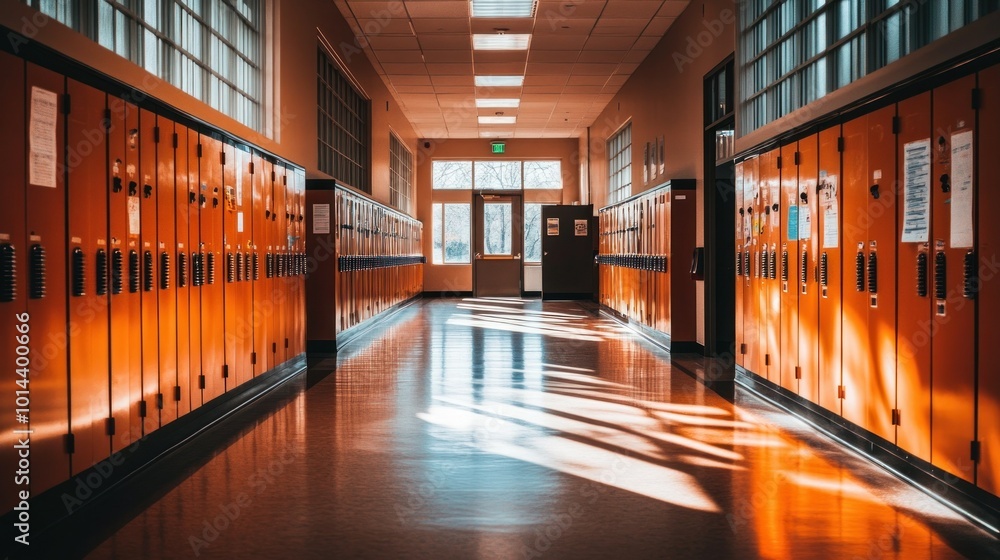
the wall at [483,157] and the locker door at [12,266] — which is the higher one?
the wall at [483,157]

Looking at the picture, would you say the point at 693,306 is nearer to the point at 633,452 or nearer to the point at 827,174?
the point at 827,174

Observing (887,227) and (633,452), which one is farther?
(633,452)

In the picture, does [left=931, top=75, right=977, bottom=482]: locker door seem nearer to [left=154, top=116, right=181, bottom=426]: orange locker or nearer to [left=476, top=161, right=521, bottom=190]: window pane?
[left=154, top=116, right=181, bottom=426]: orange locker

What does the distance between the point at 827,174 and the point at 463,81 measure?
8.83 meters

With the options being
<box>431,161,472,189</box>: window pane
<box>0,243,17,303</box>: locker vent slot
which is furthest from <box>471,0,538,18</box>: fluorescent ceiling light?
<box>431,161,472,189</box>: window pane

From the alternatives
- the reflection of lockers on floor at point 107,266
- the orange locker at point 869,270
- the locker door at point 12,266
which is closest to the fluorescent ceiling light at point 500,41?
the reflection of lockers on floor at point 107,266

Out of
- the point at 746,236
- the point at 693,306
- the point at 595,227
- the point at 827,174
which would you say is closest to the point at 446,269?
the point at 595,227

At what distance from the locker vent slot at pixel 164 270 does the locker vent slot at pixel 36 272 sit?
1188mm

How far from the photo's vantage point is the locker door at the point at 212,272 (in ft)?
15.5

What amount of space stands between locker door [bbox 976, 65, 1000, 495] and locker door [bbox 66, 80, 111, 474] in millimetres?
3604

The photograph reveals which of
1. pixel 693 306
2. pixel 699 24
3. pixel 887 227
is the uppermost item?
pixel 699 24

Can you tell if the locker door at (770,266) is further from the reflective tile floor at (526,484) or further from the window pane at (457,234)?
the window pane at (457,234)

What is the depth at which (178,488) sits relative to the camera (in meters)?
3.48

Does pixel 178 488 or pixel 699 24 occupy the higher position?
pixel 699 24
